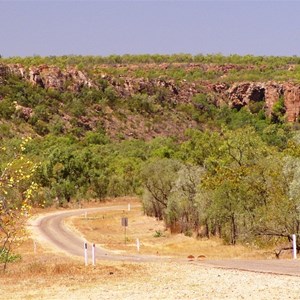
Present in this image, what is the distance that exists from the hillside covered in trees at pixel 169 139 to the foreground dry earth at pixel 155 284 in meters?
2.81

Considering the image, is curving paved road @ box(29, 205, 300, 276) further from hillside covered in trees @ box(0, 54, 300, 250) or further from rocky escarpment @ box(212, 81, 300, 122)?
rocky escarpment @ box(212, 81, 300, 122)

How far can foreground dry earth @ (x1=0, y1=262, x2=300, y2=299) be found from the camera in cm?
1490

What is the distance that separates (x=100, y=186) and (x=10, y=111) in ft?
116

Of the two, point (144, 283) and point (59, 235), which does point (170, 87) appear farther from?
point (144, 283)

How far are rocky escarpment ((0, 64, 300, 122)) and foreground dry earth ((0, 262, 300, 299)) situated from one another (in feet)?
401

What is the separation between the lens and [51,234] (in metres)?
53.7

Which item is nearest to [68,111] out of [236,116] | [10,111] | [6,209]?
[10,111]

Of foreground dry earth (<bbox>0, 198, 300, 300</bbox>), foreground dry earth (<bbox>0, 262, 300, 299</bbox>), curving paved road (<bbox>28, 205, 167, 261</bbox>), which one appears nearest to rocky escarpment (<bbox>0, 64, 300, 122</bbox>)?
curving paved road (<bbox>28, 205, 167, 261</bbox>)

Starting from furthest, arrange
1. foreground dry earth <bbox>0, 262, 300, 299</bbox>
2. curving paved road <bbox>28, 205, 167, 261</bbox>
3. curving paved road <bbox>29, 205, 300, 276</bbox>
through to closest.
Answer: curving paved road <bbox>28, 205, 167, 261</bbox> → curving paved road <bbox>29, 205, 300, 276</bbox> → foreground dry earth <bbox>0, 262, 300, 299</bbox>

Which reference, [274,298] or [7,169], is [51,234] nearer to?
[7,169]

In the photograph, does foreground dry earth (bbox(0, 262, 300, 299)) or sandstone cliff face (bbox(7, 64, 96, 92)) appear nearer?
foreground dry earth (bbox(0, 262, 300, 299))

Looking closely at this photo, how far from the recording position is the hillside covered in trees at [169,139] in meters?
34.3

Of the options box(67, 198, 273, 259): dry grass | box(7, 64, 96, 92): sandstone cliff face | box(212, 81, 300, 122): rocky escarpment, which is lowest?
box(67, 198, 273, 259): dry grass

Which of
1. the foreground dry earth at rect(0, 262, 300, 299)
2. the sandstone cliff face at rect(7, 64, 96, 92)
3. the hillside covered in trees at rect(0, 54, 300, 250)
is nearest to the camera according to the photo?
the foreground dry earth at rect(0, 262, 300, 299)
